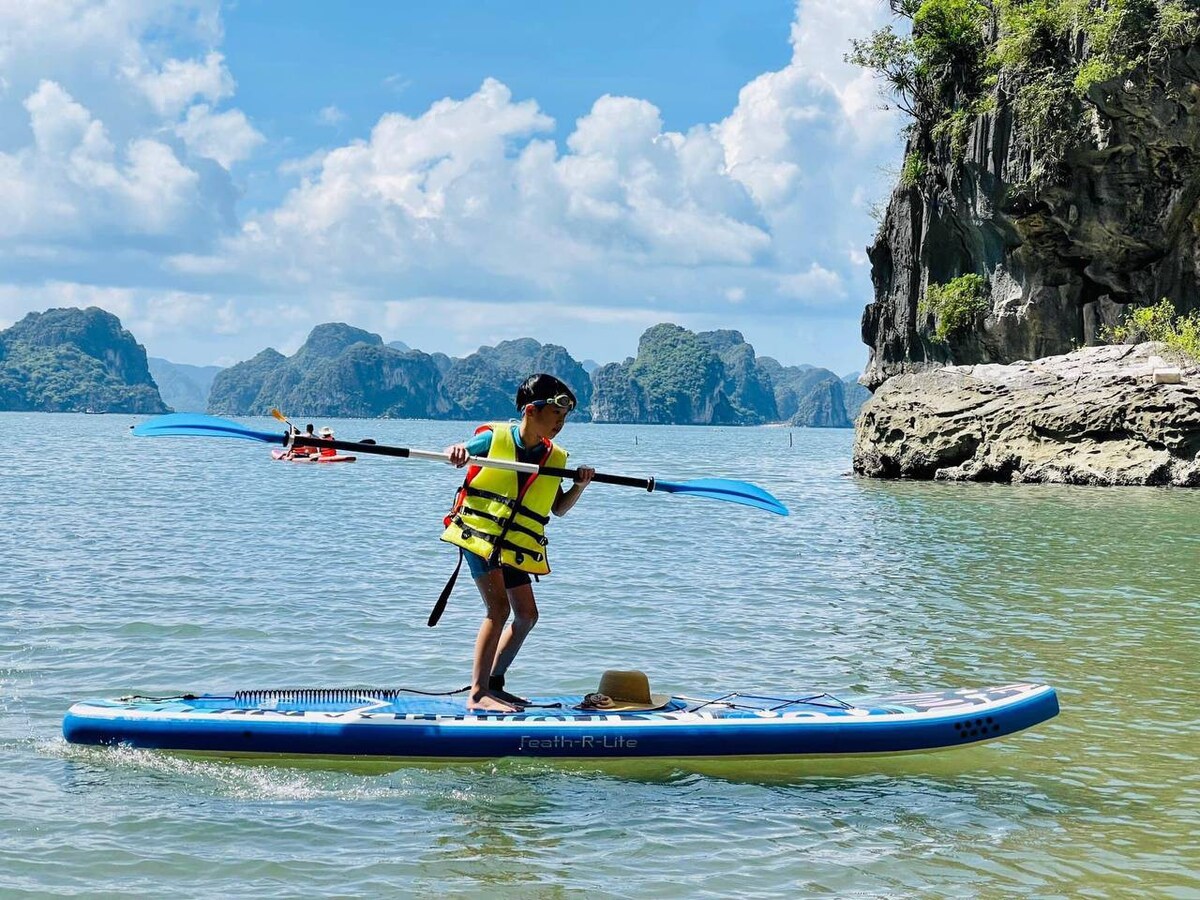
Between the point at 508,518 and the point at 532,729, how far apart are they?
3.94 ft

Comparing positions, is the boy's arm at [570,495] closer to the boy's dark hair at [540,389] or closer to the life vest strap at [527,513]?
the life vest strap at [527,513]

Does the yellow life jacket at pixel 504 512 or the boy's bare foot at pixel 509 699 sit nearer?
the yellow life jacket at pixel 504 512

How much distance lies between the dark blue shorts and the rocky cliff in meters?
32.7

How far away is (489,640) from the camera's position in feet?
23.4

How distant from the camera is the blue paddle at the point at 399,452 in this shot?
7.11m

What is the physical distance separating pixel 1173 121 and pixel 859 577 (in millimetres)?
25341

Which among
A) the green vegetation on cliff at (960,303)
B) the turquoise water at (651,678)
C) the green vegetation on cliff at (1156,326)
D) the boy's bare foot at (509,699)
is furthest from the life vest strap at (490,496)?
the green vegetation on cliff at (960,303)

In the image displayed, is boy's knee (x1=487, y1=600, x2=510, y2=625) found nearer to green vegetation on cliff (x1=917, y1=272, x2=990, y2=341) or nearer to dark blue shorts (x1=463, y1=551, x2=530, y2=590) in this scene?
dark blue shorts (x1=463, y1=551, x2=530, y2=590)

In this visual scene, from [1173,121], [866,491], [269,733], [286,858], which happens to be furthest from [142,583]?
[1173,121]

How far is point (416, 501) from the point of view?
2956cm

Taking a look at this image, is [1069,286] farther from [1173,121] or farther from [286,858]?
[286,858]

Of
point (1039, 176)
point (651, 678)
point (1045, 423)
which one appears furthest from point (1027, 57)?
point (651, 678)

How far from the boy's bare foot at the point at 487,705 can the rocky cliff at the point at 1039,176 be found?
1297 inches

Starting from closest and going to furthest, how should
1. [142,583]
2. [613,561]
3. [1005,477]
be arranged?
Result: [142,583]
[613,561]
[1005,477]
